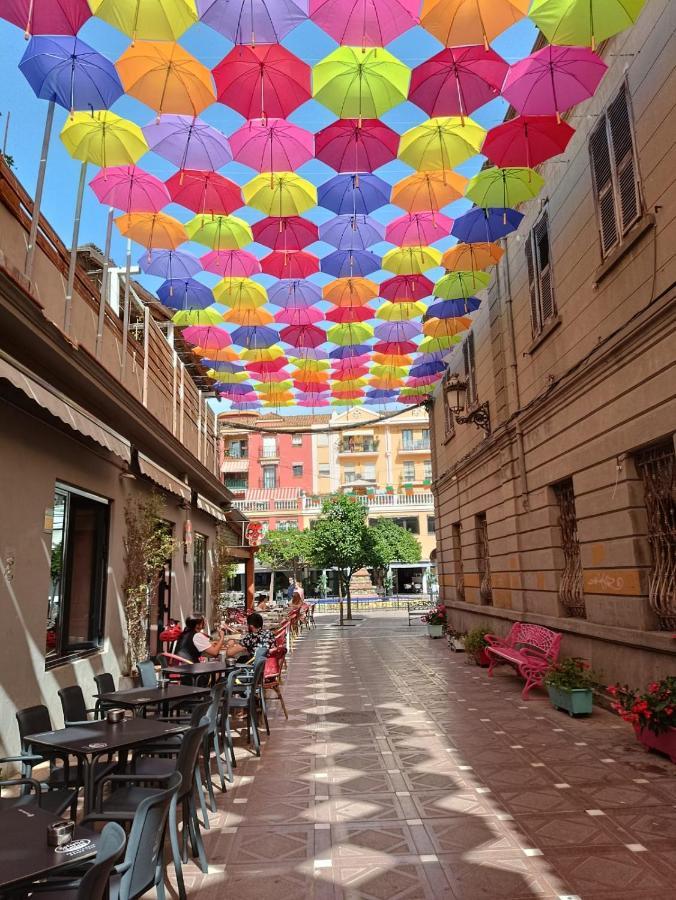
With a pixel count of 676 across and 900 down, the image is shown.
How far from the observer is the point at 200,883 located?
149 inches

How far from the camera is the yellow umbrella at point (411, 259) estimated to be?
10.8m

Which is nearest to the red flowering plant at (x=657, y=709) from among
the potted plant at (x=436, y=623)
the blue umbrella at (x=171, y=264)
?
the blue umbrella at (x=171, y=264)

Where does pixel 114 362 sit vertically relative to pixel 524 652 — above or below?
above

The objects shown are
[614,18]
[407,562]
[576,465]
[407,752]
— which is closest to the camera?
[614,18]

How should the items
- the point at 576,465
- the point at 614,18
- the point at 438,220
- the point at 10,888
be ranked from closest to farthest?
the point at 10,888
the point at 614,18
the point at 576,465
the point at 438,220

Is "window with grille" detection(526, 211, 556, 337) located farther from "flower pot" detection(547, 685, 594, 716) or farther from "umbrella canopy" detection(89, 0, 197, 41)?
"umbrella canopy" detection(89, 0, 197, 41)

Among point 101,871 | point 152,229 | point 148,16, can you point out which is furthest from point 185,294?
point 101,871

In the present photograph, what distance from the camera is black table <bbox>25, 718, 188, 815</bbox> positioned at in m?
4.06

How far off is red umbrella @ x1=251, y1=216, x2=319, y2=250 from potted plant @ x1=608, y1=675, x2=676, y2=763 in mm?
7553

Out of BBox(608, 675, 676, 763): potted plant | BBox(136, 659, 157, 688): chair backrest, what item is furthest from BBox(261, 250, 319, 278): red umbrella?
BBox(608, 675, 676, 763): potted plant

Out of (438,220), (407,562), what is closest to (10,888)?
(438,220)

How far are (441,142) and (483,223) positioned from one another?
6.28ft

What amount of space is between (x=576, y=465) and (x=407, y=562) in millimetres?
33056

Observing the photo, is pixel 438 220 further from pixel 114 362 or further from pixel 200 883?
pixel 200 883
